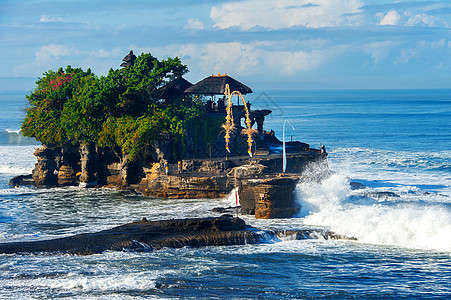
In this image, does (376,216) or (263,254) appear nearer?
(263,254)

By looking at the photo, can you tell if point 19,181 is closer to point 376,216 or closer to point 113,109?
point 113,109

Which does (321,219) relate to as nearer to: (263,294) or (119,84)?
(263,294)

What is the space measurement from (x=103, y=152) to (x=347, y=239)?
2342cm

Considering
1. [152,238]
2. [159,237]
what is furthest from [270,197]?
[152,238]

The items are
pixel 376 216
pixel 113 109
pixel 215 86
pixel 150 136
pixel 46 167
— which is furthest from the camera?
pixel 46 167

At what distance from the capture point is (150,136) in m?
43.6

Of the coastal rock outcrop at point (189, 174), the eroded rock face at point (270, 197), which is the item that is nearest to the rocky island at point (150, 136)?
the coastal rock outcrop at point (189, 174)

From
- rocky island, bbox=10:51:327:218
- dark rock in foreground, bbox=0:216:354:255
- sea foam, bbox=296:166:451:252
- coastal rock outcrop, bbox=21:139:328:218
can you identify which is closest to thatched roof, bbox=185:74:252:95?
rocky island, bbox=10:51:327:218

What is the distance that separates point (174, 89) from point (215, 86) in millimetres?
3354

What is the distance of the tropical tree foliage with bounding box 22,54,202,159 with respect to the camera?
44.5 metres

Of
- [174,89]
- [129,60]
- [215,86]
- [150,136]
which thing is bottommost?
[150,136]

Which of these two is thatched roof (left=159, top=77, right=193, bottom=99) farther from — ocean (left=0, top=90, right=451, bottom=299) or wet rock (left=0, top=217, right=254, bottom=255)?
wet rock (left=0, top=217, right=254, bottom=255)

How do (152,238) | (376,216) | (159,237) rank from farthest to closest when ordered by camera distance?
(376,216)
(159,237)
(152,238)

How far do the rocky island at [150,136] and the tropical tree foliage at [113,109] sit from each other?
0.07m
